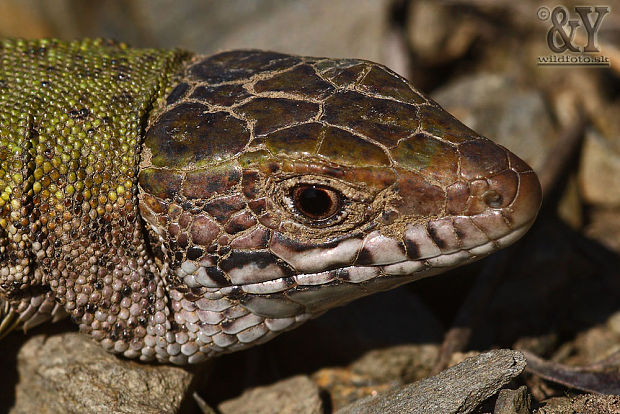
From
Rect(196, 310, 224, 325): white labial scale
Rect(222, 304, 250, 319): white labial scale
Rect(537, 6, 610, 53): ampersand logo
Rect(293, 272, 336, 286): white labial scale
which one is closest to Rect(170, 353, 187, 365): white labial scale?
Rect(196, 310, 224, 325): white labial scale

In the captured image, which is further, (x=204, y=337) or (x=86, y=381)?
(x=86, y=381)

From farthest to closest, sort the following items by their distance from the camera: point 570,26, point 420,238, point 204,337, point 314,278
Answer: point 570,26 < point 204,337 < point 314,278 < point 420,238

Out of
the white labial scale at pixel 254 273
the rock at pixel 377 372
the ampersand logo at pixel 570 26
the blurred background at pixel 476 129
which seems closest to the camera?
the white labial scale at pixel 254 273

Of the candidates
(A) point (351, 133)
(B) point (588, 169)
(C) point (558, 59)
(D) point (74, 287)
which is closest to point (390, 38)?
(C) point (558, 59)

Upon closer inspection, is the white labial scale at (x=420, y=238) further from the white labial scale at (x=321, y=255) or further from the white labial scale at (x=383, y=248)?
the white labial scale at (x=321, y=255)

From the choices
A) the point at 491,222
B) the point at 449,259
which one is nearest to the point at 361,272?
the point at 449,259

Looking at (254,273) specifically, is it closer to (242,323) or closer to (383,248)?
(242,323)

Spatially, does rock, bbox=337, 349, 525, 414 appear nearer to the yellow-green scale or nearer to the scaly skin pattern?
the scaly skin pattern

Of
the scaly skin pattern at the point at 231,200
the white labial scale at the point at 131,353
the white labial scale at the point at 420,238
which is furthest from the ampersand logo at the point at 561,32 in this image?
the white labial scale at the point at 131,353
